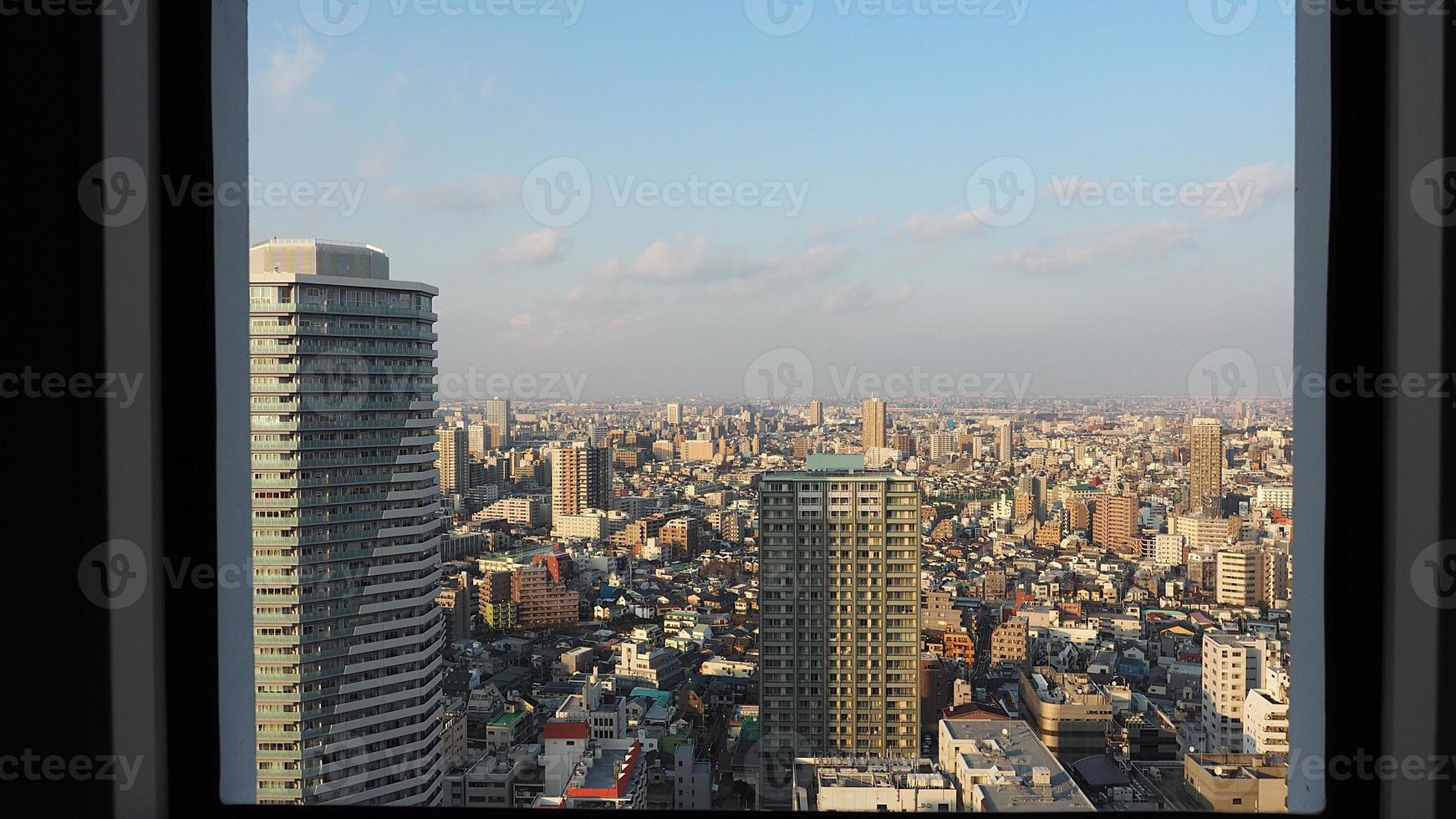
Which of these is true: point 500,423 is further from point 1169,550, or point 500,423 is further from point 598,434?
point 1169,550

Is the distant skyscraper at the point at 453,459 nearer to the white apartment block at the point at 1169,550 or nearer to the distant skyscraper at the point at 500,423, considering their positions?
the distant skyscraper at the point at 500,423

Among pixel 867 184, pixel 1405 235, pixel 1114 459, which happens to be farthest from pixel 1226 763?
pixel 867 184

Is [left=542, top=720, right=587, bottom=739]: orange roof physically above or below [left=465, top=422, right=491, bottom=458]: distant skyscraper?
below

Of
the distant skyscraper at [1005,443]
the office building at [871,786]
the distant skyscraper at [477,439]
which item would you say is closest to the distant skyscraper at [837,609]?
the office building at [871,786]

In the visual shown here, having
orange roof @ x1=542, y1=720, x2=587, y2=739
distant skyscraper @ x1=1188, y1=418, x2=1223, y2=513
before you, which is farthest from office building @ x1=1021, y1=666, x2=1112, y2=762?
orange roof @ x1=542, y1=720, x2=587, y2=739

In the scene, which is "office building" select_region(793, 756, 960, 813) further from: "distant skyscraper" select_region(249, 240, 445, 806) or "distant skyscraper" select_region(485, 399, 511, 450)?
"distant skyscraper" select_region(485, 399, 511, 450)

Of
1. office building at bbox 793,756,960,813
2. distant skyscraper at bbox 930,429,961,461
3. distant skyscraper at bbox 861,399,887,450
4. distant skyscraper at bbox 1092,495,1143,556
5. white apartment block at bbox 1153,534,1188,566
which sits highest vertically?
distant skyscraper at bbox 861,399,887,450
